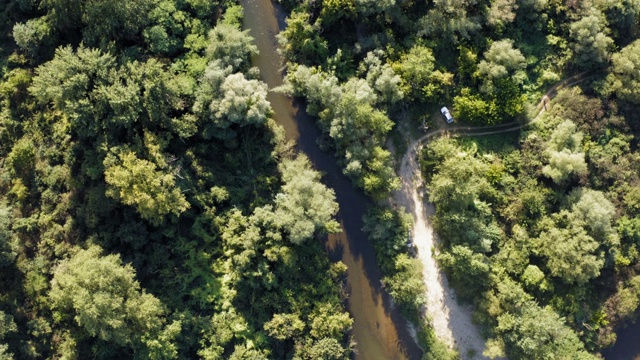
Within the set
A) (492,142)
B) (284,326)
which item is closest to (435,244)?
(492,142)

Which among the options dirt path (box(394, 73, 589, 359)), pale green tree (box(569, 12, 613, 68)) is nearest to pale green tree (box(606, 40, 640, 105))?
pale green tree (box(569, 12, 613, 68))

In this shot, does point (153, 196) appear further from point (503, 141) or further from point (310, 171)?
point (503, 141)

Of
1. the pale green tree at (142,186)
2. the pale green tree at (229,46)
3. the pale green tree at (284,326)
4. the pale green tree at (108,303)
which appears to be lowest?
the pale green tree at (108,303)

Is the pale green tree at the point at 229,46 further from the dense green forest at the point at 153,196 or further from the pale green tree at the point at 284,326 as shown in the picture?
the pale green tree at the point at 284,326

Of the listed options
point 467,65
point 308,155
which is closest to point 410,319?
point 308,155

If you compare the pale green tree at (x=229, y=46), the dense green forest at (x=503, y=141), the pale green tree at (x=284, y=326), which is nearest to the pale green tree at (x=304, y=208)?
the dense green forest at (x=503, y=141)

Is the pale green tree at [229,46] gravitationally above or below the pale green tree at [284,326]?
above

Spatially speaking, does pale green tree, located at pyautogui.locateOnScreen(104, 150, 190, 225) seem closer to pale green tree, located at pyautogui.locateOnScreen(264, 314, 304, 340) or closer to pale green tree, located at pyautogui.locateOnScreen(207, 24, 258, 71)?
pale green tree, located at pyautogui.locateOnScreen(207, 24, 258, 71)
